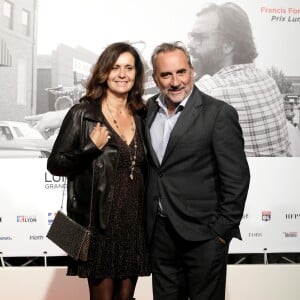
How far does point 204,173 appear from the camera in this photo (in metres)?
1.80

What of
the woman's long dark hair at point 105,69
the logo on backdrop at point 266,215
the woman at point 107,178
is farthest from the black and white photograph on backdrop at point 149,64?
the woman at point 107,178

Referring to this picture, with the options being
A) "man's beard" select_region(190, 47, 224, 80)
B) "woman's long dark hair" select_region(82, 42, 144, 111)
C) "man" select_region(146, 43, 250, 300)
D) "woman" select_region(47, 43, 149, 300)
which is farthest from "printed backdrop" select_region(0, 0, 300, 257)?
"man" select_region(146, 43, 250, 300)

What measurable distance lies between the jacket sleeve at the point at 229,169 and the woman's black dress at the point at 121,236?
1.13ft

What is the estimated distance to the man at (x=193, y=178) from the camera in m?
1.76

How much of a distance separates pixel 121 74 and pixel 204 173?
57 centimetres

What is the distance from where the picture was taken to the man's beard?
2.86m

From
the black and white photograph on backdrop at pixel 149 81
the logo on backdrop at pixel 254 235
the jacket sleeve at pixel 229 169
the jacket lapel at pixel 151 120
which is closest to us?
the jacket sleeve at pixel 229 169

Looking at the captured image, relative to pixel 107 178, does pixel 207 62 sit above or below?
above

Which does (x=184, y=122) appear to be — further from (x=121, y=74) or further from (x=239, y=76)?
(x=239, y=76)

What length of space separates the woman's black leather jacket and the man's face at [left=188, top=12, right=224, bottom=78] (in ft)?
3.91

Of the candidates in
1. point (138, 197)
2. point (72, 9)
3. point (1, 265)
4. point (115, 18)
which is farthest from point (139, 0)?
point (1, 265)

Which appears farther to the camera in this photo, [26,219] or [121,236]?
[26,219]

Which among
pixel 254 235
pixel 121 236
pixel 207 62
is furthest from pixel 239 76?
pixel 121 236

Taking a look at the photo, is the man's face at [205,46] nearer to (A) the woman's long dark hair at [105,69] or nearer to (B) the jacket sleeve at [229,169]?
(A) the woman's long dark hair at [105,69]
